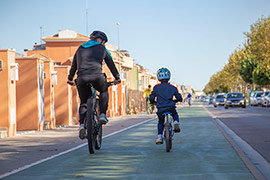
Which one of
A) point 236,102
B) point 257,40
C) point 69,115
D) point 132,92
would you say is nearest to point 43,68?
point 69,115

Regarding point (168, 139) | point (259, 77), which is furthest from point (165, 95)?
point (259, 77)

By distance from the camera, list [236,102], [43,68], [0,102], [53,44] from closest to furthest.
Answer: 1. [0,102]
2. [43,68]
3. [236,102]
4. [53,44]

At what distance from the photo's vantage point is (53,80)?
21.4 meters

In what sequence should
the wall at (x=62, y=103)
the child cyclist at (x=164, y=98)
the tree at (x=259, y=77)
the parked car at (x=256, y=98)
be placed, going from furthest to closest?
1. the tree at (x=259, y=77)
2. the parked car at (x=256, y=98)
3. the wall at (x=62, y=103)
4. the child cyclist at (x=164, y=98)

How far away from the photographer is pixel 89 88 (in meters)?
9.21

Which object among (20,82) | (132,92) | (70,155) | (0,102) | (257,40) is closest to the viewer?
(70,155)

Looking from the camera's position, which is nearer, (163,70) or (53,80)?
(163,70)

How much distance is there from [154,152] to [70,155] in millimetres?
1552

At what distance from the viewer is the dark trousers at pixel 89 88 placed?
8969 millimetres

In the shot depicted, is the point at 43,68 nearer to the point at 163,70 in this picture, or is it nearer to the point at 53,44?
the point at 163,70

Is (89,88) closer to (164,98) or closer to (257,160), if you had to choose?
(164,98)

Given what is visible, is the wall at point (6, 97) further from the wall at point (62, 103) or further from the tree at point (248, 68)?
the tree at point (248, 68)

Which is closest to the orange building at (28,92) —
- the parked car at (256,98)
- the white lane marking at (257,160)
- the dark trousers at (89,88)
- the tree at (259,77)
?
the white lane marking at (257,160)

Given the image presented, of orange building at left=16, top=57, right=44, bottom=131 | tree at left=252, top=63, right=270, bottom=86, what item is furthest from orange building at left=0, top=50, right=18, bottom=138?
tree at left=252, top=63, right=270, bottom=86
